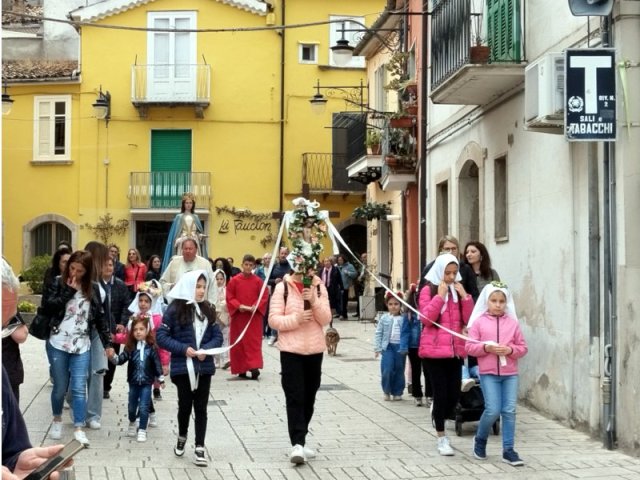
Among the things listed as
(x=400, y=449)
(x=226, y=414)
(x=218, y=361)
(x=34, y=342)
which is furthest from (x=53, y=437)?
(x=34, y=342)

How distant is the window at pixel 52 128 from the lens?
122 feet

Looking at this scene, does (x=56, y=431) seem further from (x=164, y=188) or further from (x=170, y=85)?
(x=170, y=85)

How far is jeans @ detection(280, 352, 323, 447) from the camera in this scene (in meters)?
9.52

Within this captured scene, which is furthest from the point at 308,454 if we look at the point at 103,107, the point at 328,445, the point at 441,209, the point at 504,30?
the point at 103,107

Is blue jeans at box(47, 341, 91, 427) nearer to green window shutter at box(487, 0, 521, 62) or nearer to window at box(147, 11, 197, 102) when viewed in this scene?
green window shutter at box(487, 0, 521, 62)

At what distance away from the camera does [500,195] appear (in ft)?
47.0

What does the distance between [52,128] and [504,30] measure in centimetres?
2618

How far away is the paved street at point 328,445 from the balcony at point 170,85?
75.7 ft

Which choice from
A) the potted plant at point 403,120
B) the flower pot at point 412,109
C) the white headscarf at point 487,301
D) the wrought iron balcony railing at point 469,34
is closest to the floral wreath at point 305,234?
the white headscarf at point 487,301

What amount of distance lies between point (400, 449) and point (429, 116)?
31.4 ft

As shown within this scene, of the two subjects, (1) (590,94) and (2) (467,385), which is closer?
(1) (590,94)

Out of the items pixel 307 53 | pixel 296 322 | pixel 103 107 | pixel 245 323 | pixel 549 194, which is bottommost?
pixel 245 323

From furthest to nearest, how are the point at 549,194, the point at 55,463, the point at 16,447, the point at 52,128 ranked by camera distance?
the point at 52,128
the point at 549,194
the point at 16,447
the point at 55,463

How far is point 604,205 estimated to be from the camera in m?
10.1
